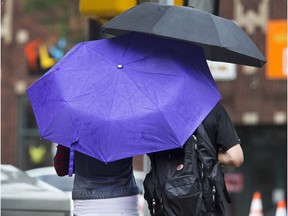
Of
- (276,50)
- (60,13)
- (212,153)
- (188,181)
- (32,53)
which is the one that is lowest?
(32,53)

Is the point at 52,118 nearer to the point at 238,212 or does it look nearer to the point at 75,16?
the point at 75,16

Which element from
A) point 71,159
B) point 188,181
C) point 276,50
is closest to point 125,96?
point 71,159

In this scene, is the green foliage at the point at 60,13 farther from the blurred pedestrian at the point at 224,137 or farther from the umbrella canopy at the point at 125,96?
the blurred pedestrian at the point at 224,137

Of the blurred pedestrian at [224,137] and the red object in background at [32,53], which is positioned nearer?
the blurred pedestrian at [224,137]

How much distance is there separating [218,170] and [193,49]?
2.10 feet

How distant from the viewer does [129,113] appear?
3781 mm

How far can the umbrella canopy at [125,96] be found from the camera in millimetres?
3756

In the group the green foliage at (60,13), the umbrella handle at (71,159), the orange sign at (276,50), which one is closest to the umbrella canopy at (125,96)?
the umbrella handle at (71,159)

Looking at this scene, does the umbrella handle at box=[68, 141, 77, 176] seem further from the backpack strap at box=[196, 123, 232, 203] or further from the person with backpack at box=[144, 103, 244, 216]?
the backpack strap at box=[196, 123, 232, 203]

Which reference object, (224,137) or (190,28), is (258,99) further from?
(224,137)

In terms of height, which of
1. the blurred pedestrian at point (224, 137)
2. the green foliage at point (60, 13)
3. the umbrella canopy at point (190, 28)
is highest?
the umbrella canopy at point (190, 28)

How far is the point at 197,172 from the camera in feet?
12.4

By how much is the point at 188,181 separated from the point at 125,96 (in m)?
0.49

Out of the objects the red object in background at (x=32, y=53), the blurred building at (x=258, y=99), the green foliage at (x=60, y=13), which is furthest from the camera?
the red object in background at (x=32, y=53)
